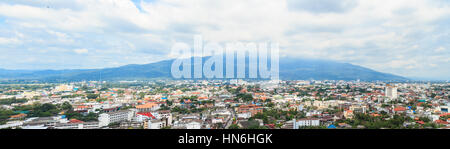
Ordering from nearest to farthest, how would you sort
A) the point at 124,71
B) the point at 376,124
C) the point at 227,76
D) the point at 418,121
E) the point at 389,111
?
the point at 376,124
the point at 418,121
the point at 389,111
the point at 227,76
the point at 124,71

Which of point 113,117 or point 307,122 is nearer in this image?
point 307,122

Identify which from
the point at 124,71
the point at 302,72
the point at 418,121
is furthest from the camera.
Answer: the point at 302,72

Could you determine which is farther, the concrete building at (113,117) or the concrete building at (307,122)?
the concrete building at (113,117)

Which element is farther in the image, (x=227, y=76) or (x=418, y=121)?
(x=227, y=76)

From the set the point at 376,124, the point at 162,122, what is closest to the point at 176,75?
the point at 162,122

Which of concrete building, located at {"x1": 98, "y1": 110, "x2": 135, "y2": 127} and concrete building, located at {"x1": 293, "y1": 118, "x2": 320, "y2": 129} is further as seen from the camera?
concrete building, located at {"x1": 98, "y1": 110, "x2": 135, "y2": 127}
